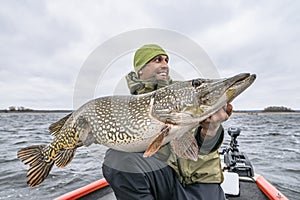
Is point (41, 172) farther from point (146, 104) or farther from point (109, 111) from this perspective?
point (146, 104)

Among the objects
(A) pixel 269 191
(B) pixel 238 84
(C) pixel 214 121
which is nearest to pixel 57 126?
(C) pixel 214 121

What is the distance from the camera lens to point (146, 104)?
225cm

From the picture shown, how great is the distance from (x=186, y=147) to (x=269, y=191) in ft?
6.15

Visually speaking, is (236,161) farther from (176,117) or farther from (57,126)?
(57,126)

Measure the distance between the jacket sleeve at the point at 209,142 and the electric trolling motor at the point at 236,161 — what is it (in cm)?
188

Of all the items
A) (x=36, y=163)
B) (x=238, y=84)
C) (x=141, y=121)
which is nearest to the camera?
(x=238, y=84)

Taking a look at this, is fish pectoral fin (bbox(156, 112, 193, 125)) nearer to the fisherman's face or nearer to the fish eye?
the fish eye

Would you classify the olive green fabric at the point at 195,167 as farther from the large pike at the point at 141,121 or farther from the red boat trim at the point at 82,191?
the red boat trim at the point at 82,191

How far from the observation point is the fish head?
6.28 ft

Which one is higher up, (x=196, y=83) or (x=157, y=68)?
(x=157, y=68)

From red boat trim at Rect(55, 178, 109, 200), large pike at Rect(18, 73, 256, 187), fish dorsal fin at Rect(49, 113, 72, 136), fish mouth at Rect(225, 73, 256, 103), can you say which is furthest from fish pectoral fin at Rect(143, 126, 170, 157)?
red boat trim at Rect(55, 178, 109, 200)

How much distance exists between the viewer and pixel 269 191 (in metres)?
3.23

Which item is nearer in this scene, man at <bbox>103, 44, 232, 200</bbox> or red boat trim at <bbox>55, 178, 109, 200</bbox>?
man at <bbox>103, 44, 232, 200</bbox>

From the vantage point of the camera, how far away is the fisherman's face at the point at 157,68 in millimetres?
2799
